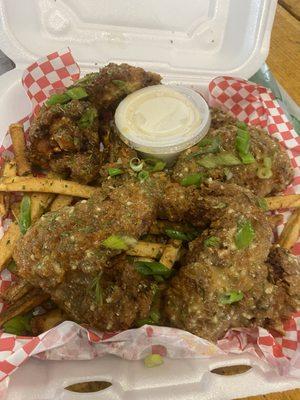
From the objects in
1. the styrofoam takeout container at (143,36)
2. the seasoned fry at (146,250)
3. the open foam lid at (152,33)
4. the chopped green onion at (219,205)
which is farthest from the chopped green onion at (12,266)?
the open foam lid at (152,33)

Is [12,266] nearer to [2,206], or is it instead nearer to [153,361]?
[2,206]

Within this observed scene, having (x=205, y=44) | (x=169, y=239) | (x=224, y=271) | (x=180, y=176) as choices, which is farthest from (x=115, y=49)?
(x=224, y=271)

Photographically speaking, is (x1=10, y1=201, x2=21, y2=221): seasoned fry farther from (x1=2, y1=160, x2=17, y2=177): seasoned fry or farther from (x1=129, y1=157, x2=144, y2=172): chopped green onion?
(x1=129, y1=157, x2=144, y2=172): chopped green onion

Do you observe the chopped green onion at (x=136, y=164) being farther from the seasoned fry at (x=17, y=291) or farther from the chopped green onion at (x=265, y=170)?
the seasoned fry at (x=17, y=291)

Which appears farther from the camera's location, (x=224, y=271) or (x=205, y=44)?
(x=205, y=44)

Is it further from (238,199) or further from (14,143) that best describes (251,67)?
(14,143)

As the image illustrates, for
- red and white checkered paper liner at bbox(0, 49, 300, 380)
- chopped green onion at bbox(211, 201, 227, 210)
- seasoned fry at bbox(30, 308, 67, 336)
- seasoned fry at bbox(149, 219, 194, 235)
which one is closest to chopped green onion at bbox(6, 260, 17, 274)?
red and white checkered paper liner at bbox(0, 49, 300, 380)
